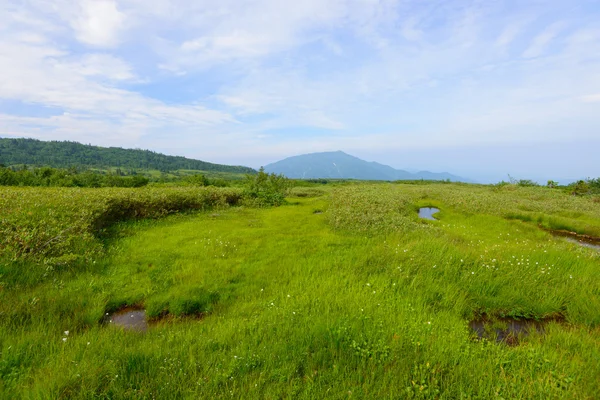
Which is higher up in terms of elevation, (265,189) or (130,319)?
(265,189)

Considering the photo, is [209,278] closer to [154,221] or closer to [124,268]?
[124,268]

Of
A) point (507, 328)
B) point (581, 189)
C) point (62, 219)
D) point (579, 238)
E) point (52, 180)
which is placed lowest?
point (507, 328)

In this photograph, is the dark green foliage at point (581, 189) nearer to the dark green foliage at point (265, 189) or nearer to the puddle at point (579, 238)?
the puddle at point (579, 238)

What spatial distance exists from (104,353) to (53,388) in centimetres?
105

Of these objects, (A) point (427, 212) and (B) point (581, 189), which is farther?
(B) point (581, 189)

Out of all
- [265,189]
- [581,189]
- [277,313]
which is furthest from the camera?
[581,189]

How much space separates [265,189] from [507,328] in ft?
96.9

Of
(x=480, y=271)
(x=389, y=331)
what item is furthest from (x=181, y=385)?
(x=480, y=271)

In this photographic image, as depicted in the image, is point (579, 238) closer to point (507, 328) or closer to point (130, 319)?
point (507, 328)

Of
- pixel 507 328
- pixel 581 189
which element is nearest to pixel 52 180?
pixel 507 328

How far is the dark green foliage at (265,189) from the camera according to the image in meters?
31.5

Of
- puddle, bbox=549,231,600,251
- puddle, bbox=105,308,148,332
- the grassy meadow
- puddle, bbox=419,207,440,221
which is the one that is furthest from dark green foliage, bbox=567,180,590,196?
puddle, bbox=105,308,148,332

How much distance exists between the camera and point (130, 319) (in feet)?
24.4

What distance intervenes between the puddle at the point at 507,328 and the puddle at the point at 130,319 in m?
8.88
